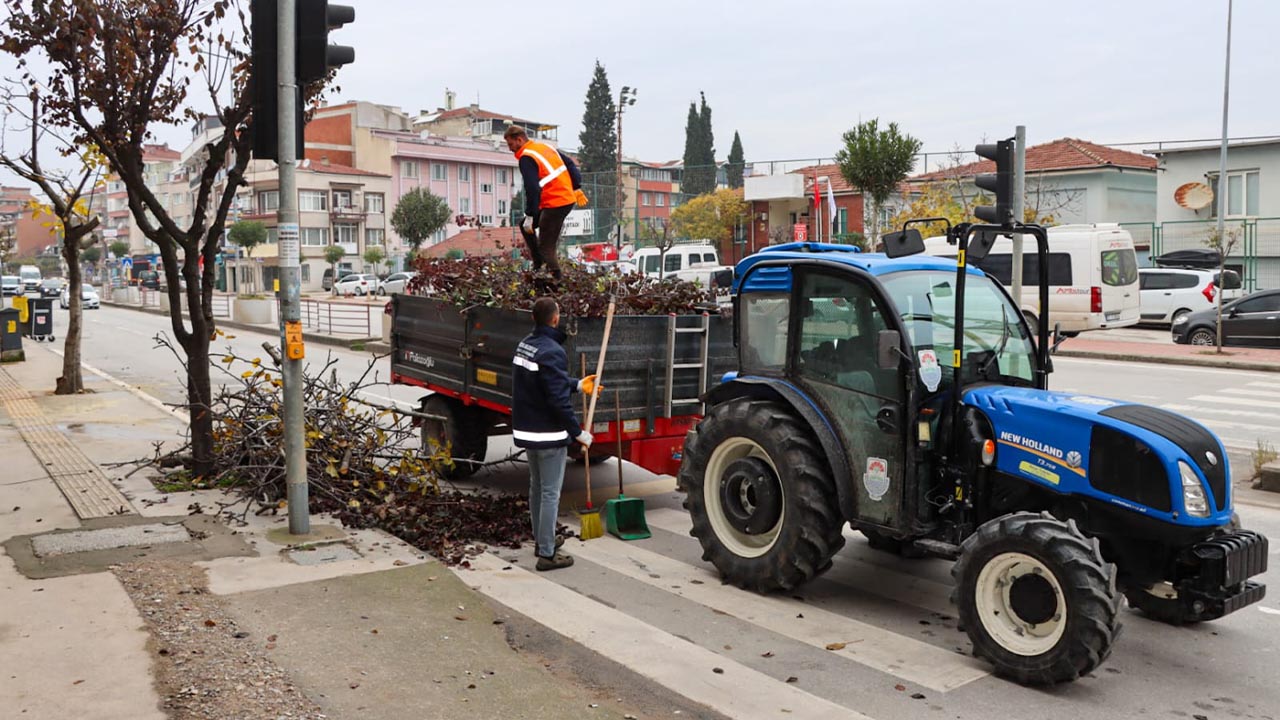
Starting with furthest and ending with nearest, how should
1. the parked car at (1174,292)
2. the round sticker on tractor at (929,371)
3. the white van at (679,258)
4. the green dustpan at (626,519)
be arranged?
the white van at (679,258)
the parked car at (1174,292)
the green dustpan at (626,519)
the round sticker on tractor at (929,371)

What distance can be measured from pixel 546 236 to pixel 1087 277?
58.4ft

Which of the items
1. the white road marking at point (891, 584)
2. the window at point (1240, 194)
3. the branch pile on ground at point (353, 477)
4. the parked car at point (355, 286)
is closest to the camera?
the white road marking at point (891, 584)

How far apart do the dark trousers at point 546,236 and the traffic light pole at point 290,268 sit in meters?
2.36

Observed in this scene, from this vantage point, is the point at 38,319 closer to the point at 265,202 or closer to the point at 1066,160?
the point at 1066,160

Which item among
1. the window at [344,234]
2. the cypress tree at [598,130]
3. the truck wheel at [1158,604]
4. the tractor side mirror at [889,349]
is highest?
the cypress tree at [598,130]

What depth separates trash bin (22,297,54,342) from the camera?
28703 mm

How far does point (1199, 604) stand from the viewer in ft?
16.9

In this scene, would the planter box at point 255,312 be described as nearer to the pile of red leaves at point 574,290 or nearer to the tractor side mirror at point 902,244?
the pile of red leaves at point 574,290

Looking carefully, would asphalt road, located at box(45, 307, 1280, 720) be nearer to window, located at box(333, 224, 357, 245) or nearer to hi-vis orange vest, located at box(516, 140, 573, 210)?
hi-vis orange vest, located at box(516, 140, 573, 210)

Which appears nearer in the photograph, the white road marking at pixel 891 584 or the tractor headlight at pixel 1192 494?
the tractor headlight at pixel 1192 494

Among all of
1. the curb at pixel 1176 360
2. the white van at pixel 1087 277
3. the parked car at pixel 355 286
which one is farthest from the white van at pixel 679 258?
the parked car at pixel 355 286

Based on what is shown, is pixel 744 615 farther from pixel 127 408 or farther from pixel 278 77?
pixel 127 408

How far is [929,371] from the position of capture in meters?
5.93

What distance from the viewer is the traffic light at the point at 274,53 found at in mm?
7402
